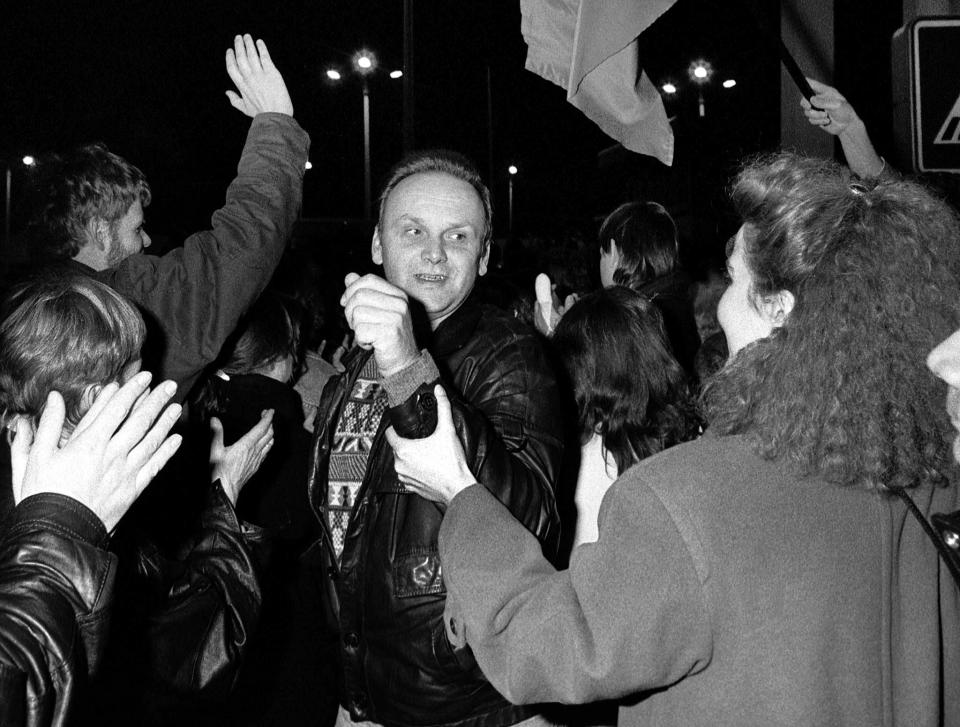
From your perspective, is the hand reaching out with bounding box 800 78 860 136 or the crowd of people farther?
the hand reaching out with bounding box 800 78 860 136

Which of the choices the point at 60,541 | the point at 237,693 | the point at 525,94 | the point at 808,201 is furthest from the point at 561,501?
the point at 525,94

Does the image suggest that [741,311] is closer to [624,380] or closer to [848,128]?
[624,380]

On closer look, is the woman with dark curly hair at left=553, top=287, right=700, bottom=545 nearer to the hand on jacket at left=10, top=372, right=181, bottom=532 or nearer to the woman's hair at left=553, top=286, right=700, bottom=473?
the woman's hair at left=553, top=286, right=700, bottom=473

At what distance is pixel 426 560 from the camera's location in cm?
243

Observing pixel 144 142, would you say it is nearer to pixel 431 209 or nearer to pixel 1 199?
pixel 1 199

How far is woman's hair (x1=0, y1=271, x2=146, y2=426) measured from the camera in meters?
2.15

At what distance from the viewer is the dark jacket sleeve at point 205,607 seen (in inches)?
96.7

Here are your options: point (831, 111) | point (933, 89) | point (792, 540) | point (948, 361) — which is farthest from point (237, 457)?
point (933, 89)

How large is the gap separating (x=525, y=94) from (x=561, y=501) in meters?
31.3

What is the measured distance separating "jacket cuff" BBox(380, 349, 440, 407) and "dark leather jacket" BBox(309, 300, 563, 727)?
25cm

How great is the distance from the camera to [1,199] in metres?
45.0

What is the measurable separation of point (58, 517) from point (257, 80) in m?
1.96

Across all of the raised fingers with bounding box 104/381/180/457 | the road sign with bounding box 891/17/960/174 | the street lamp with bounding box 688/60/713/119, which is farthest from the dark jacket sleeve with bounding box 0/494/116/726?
the street lamp with bounding box 688/60/713/119

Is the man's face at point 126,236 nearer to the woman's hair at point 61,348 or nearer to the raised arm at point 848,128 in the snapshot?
the woman's hair at point 61,348
